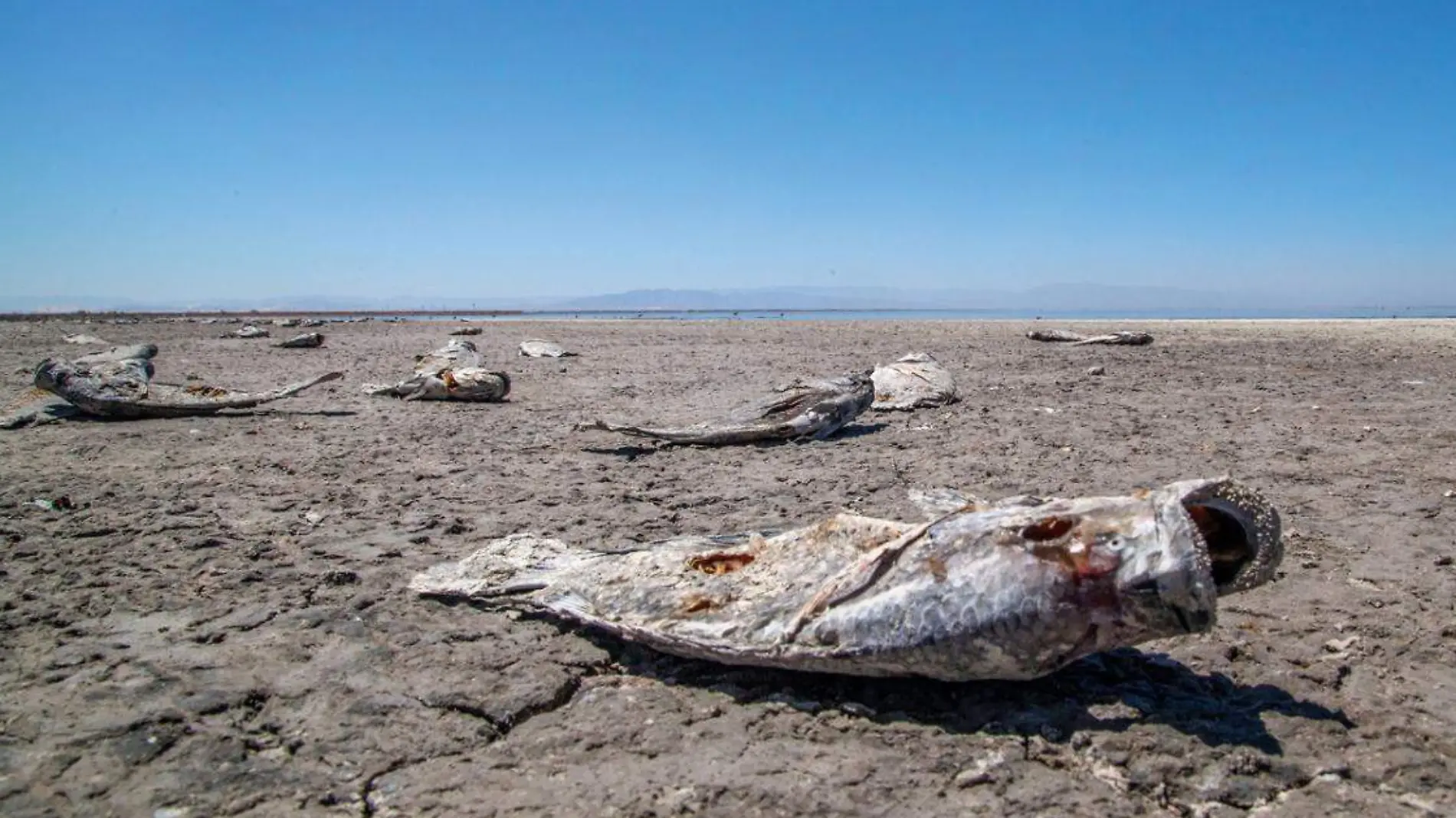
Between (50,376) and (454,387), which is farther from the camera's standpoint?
(454,387)

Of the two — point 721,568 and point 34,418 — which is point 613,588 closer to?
point 721,568

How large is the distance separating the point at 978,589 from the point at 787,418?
496 cm

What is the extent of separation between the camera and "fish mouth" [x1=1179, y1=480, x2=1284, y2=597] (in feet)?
7.97

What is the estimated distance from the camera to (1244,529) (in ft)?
8.15

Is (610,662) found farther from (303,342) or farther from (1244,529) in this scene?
(303,342)

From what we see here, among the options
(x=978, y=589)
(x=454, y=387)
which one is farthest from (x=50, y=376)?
(x=978, y=589)

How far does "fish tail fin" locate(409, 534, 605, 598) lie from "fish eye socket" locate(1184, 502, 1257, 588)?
91.9 inches

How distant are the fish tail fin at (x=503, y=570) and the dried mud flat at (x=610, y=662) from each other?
128mm

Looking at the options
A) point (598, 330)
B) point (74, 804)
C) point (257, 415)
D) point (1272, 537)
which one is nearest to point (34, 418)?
point (257, 415)

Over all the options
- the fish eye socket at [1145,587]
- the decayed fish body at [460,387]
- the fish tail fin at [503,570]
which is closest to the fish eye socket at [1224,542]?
the fish eye socket at [1145,587]

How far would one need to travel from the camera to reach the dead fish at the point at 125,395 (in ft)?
27.1

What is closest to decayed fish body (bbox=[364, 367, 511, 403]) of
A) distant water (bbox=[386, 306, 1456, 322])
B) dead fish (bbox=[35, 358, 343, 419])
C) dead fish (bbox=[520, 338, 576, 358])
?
dead fish (bbox=[35, 358, 343, 419])

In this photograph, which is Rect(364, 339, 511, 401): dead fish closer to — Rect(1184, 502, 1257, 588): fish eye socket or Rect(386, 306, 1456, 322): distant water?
Rect(1184, 502, 1257, 588): fish eye socket

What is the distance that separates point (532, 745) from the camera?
263 cm
